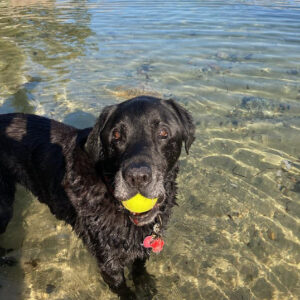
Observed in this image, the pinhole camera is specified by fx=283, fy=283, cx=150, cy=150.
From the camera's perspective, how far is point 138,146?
254 centimetres

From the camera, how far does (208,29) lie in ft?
39.5

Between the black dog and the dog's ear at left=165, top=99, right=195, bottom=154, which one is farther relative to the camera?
the dog's ear at left=165, top=99, right=195, bottom=154

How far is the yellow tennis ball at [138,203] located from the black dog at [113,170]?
56mm

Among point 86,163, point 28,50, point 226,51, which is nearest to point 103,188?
point 86,163

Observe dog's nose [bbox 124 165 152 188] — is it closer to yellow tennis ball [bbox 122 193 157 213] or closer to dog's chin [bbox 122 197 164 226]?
yellow tennis ball [bbox 122 193 157 213]

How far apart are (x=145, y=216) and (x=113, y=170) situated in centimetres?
54

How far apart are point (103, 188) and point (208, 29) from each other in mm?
11111

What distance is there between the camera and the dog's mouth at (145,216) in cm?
269

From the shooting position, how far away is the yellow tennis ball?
2.50m

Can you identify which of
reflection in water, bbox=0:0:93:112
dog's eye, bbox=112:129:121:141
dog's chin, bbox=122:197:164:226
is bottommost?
reflection in water, bbox=0:0:93:112

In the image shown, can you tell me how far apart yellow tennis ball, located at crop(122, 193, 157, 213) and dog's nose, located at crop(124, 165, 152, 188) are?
20cm

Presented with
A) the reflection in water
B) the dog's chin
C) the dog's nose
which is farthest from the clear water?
the dog's nose

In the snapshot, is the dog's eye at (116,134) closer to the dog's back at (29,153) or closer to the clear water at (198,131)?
the dog's back at (29,153)

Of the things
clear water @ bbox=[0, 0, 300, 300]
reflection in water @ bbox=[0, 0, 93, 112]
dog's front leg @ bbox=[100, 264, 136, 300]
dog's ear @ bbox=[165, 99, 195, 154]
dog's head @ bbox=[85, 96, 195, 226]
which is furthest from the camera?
reflection in water @ bbox=[0, 0, 93, 112]
